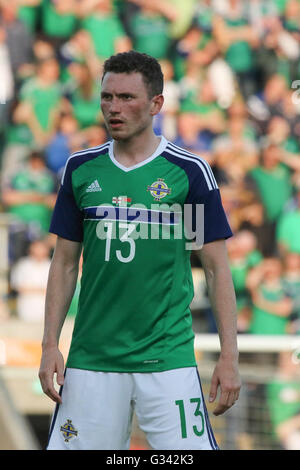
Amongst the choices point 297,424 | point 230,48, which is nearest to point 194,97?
point 230,48

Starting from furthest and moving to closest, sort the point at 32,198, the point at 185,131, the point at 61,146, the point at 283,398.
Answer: the point at 185,131, the point at 61,146, the point at 32,198, the point at 283,398

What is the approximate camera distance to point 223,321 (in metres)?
3.33

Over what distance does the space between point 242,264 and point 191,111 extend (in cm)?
192

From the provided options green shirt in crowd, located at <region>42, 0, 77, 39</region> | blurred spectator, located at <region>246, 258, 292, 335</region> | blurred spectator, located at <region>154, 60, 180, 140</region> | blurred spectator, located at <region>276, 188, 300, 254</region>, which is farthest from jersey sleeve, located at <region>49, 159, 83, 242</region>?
green shirt in crowd, located at <region>42, 0, 77, 39</region>

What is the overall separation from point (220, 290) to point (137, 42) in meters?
6.93

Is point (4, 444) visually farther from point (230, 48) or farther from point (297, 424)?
point (230, 48)

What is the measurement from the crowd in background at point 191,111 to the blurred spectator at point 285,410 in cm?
142

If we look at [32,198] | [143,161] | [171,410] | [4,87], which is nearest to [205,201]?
[143,161]

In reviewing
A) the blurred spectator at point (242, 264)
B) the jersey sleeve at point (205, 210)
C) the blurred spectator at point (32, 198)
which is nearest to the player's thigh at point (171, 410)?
the jersey sleeve at point (205, 210)

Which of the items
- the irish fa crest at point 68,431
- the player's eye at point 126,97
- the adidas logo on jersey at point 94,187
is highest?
the player's eye at point 126,97

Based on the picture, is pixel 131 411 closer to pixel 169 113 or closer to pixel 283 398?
pixel 283 398

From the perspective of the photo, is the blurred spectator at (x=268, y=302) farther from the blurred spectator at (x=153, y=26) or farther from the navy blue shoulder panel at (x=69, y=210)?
the navy blue shoulder panel at (x=69, y=210)

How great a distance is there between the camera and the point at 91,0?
9.85 meters

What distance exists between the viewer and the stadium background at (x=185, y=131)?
8453mm
